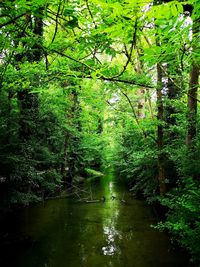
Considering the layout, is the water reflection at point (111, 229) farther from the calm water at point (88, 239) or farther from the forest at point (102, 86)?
the forest at point (102, 86)

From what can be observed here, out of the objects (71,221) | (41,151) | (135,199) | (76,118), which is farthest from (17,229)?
(76,118)

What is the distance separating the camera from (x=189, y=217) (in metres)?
5.09

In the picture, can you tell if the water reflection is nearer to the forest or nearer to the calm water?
the calm water

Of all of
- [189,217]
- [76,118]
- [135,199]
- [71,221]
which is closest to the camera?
[189,217]

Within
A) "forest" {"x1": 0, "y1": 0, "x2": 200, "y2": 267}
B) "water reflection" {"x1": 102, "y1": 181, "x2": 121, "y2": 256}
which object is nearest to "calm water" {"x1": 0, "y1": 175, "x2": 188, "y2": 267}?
"water reflection" {"x1": 102, "y1": 181, "x2": 121, "y2": 256}

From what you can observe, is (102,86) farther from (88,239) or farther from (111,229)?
(111,229)

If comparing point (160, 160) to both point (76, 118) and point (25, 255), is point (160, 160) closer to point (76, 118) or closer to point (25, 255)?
point (25, 255)

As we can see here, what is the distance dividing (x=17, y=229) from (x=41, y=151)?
3.16 m

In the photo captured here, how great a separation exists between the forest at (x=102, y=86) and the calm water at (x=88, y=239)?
57 cm

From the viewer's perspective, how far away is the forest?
178 centimetres

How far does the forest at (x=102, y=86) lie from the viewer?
1.78 m

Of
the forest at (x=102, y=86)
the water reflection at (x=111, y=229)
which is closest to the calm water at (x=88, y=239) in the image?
the water reflection at (x=111, y=229)

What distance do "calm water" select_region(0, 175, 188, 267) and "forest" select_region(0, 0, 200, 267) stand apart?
22.6 inches

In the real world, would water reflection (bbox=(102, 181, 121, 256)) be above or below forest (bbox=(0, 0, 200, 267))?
below
